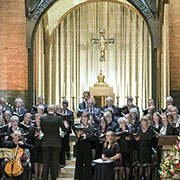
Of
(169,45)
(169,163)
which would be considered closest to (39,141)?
(169,163)

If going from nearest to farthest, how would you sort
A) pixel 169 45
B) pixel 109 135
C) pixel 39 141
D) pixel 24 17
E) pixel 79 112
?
pixel 109 135
pixel 39 141
pixel 79 112
pixel 169 45
pixel 24 17

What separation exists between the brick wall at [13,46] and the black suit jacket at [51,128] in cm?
576

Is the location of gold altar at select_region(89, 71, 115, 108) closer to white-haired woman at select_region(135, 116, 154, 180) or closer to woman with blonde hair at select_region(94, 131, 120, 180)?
white-haired woman at select_region(135, 116, 154, 180)

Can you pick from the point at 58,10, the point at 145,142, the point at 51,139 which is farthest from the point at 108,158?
the point at 58,10

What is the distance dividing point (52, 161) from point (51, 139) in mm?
424

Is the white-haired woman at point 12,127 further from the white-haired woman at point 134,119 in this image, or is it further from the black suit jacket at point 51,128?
the white-haired woman at point 134,119

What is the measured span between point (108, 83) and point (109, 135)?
8934 mm

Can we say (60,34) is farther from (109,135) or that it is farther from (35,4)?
(109,135)

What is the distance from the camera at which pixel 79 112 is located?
37.6 ft

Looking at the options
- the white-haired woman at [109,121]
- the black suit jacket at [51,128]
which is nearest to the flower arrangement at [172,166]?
the black suit jacket at [51,128]

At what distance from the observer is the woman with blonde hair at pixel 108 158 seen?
9.78 metres

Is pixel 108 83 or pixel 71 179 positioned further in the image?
pixel 108 83

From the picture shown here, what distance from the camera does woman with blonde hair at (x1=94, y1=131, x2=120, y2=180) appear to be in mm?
9780

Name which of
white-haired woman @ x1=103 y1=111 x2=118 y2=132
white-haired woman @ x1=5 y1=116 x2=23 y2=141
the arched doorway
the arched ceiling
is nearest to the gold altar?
the arched doorway
